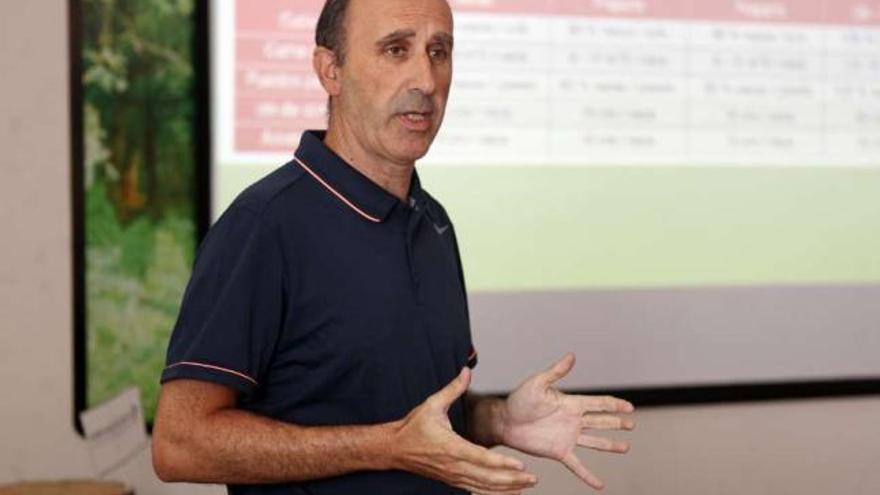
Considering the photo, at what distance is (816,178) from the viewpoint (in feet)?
12.5

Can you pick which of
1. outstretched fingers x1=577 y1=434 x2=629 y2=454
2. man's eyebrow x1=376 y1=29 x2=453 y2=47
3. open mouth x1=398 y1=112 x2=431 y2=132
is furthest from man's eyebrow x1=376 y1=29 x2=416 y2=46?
outstretched fingers x1=577 y1=434 x2=629 y2=454

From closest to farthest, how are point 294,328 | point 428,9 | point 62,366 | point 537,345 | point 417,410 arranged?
point 417,410
point 294,328
point 428,9
point 62,366
point 537,345

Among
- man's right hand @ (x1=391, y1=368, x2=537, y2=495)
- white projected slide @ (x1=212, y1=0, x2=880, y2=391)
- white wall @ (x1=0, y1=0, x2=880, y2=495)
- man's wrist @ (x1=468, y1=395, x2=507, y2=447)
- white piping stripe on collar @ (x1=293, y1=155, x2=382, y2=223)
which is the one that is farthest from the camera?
white projected slide @ (x1=212, y1=0, x2=880, y2=391)

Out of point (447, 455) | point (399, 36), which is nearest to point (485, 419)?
point (447, 455)

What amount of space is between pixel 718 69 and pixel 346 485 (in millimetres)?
2230

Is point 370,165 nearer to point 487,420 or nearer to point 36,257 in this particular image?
point 487,420

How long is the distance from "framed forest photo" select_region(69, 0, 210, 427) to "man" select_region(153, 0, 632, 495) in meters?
1.32

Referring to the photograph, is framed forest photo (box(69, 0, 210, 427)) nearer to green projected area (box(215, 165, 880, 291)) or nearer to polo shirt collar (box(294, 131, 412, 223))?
green projected area (box(215, 165, 880, 291))

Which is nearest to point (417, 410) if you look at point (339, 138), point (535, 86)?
point (339, 138)

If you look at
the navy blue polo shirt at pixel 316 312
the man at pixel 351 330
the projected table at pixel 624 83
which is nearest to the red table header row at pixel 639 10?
the projected table at pixel 624 83

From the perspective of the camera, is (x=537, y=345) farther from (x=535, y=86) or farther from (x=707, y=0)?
(x=707, y=0)

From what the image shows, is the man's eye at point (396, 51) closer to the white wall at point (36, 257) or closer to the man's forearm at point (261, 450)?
the man's forearm at point (261, 450)

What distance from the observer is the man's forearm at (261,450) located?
5.52ft

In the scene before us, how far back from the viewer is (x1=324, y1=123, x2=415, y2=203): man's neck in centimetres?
191
